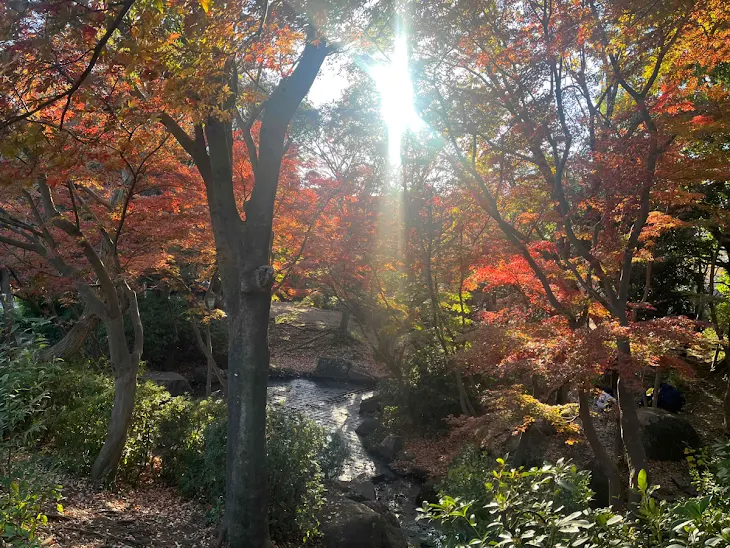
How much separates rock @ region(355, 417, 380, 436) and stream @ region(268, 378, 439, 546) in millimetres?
139

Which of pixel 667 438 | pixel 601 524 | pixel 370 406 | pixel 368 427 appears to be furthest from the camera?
pixel 370 406

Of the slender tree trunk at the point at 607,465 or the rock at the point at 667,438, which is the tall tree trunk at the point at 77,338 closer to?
the slender tree trunk at the point at 607,465

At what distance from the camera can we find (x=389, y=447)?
980 centimetres

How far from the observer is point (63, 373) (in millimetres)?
7359

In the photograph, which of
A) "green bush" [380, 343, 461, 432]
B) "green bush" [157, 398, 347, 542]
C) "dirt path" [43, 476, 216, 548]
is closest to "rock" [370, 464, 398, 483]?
"green bush" [380, 343, 461, 432]

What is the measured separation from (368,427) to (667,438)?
5.74 m

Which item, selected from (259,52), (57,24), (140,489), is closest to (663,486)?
(140,489)

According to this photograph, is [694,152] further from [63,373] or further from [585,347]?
[63,373]

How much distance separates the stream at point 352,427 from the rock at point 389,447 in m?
0.20

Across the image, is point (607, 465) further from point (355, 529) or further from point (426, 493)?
point (426, 493)

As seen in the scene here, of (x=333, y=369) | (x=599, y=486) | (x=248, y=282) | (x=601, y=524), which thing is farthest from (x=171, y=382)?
(x=601, y=524)

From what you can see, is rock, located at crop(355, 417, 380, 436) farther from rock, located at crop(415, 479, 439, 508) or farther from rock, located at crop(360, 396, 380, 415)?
rock, located at crop(415, 479, 439, 508)

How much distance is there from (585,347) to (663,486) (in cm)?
445

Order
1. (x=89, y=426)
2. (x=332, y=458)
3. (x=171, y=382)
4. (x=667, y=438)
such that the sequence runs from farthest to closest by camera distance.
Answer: (x=171, y=382) < (x=667, y=438) < (x=332, y=458) < (x=89, y=426)
